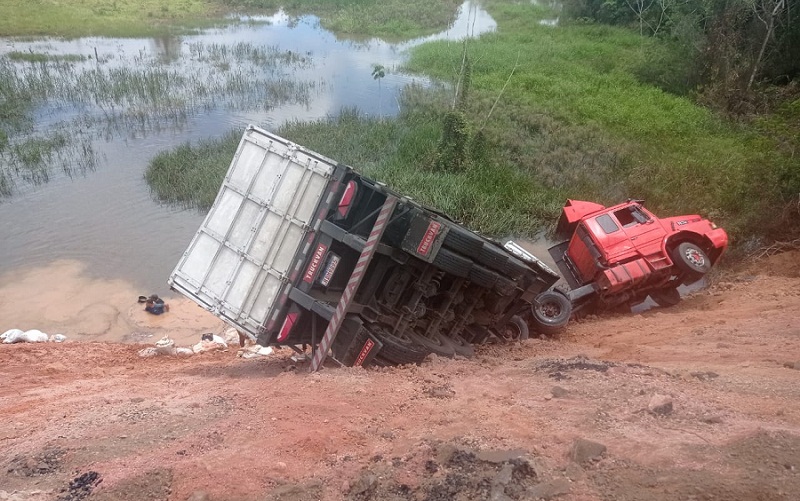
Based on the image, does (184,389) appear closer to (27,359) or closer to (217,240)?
(217,240)

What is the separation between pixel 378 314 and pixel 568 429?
101 inches

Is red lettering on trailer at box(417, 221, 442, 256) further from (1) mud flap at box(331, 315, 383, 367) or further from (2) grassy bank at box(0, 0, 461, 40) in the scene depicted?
(2) grassy bank at box(0, 0, 461, 40)

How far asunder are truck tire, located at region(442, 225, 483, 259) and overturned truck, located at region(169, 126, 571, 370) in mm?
13

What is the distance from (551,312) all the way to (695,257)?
2484 mm

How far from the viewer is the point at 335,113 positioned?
2130 centimetres

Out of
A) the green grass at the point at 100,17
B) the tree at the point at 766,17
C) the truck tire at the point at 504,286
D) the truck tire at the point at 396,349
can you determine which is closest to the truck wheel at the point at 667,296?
the truck tire at the point at 504,286

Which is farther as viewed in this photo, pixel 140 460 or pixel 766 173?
pixel 766 173

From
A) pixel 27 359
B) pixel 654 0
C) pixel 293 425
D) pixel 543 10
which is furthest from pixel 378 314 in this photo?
pixel 543 10

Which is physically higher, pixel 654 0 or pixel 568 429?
pixel 654 0

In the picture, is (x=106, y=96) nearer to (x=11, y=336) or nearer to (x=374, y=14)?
(x=11, y=336)

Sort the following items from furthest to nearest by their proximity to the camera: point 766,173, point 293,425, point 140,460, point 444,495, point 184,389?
1. point 766,173
2. point 184,389
3. point 293,425
4. point 140,460
5. point 444,495

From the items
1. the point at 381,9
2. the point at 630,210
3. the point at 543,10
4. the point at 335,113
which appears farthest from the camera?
the point at 543,10

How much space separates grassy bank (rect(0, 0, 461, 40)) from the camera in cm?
2992

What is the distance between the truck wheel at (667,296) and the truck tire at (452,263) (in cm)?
490
